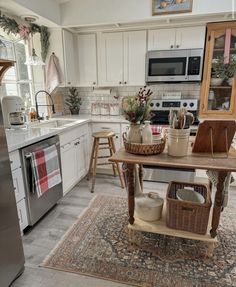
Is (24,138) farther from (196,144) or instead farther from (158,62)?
(158,62)

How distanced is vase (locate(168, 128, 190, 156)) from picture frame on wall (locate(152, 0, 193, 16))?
1.98m

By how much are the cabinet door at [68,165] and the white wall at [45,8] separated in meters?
1.66

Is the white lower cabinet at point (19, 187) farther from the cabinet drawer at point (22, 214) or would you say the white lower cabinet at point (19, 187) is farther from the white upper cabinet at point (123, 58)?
the white upper cabinet at point (123, 58)

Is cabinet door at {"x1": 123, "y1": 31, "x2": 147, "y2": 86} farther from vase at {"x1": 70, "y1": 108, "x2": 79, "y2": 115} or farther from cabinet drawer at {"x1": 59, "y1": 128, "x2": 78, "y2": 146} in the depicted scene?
cabinet drawer at {"x1": 59, "y1": 128, "x2": 78, "y2": 146}

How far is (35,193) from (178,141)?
4.87 feet

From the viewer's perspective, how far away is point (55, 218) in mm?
2461

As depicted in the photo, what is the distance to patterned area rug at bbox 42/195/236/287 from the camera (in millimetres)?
1687

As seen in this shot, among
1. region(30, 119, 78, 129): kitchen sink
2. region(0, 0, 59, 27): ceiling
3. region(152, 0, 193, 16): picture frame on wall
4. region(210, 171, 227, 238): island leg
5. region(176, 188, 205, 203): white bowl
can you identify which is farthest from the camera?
region(30, 119, 78, 129): kitchen sink

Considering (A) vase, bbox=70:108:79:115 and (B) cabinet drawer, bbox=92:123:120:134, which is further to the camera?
(A) vase, bbox=70:108:79:115

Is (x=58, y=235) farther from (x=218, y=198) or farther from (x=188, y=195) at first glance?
(x=218, y=198)

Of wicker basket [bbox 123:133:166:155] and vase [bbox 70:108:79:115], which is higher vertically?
vase [bbox 70:108:79:115]

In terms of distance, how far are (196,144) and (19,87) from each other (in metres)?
2.58

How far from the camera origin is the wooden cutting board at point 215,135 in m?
1.62

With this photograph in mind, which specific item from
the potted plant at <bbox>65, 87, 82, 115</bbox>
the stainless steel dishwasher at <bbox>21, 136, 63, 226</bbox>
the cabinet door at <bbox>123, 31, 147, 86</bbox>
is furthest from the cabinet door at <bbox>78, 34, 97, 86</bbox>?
the stainless steel dishwasher at <bbox>21, 136, 63, 226</bbox>
